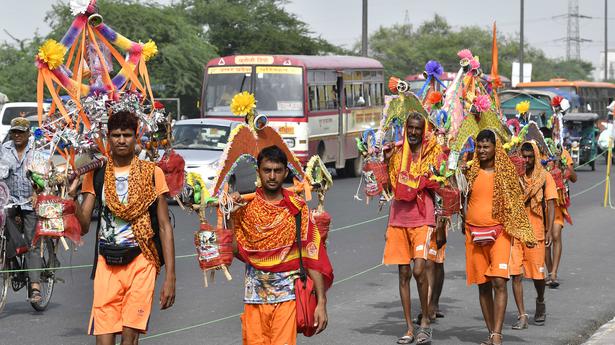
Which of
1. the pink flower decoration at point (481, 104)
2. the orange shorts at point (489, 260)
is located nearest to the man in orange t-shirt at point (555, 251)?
the pink flower decoration at point (481, 104)

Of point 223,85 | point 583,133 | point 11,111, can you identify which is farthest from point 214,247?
point 583,133

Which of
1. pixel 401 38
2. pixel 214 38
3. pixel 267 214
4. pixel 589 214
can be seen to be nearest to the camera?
pixel 267 214

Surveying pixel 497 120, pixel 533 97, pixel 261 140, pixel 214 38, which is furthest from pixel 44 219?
pixel 214 38

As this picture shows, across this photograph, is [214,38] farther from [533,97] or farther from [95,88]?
[95,88]

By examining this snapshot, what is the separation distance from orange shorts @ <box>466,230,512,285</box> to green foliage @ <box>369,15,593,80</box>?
67.8 metres

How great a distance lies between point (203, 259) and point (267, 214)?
51 centimetres

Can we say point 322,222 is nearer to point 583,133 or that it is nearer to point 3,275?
point 3,275

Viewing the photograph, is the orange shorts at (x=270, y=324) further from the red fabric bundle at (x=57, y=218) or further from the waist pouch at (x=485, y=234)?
the waist pouch at (x=485, y=234)

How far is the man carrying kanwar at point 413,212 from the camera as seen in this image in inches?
348

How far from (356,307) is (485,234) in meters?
2.09

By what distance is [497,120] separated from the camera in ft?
33.7

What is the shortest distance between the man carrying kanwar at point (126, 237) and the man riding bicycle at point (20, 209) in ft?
13.0

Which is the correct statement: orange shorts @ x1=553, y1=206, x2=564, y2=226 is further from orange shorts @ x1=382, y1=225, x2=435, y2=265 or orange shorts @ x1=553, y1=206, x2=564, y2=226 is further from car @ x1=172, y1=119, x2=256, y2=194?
car @ x1=172, y1=119, x2=256, y2=194

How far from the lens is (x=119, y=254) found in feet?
20.6
